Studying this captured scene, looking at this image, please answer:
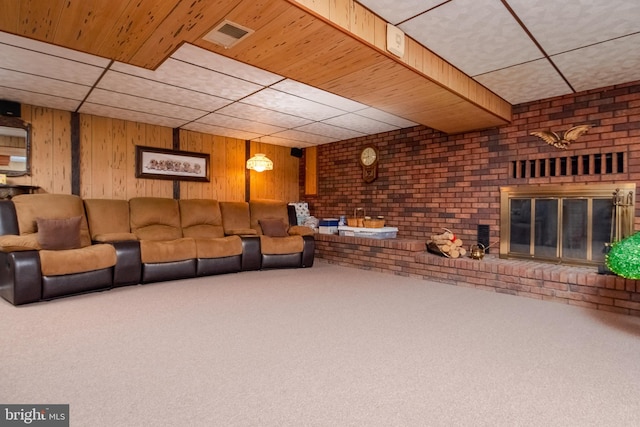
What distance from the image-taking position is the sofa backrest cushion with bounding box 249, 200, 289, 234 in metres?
5.81

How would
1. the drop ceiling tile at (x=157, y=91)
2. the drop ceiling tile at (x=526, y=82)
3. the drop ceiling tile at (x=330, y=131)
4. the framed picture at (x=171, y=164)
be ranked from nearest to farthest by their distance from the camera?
the drop ceiling tile at (x=526, y=82) < the drop ceiling tile at (x=157, y=91) < the framed picture at (x=171, y=164) < the drop ceiling tile at (x=330, y=131)

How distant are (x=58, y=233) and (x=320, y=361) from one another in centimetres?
325

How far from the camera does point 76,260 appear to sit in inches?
135

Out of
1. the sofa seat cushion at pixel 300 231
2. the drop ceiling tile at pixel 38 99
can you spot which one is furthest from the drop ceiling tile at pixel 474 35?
the drop ceiling tile at pixel 38 99

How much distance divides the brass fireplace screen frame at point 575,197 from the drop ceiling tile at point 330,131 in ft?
8.29

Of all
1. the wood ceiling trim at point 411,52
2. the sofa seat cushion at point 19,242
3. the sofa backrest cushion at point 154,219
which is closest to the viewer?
the wood ceiling trim at point 411,52

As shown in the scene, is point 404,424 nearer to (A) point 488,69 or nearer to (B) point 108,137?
(A) point 488,69

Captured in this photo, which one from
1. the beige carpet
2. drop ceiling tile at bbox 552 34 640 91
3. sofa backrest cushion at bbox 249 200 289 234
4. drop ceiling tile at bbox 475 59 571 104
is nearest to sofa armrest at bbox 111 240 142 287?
the beige carpet

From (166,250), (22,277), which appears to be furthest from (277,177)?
(22,277)

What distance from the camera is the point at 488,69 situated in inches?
129

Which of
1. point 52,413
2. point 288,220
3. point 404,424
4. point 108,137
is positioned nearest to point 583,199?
point 404,424

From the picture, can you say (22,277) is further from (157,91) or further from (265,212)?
(265,212)

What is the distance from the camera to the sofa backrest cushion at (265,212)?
5.81 m

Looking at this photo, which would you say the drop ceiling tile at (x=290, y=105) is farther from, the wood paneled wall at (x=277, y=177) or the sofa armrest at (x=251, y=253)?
the wood paneled wall at (x=277, y=177)
